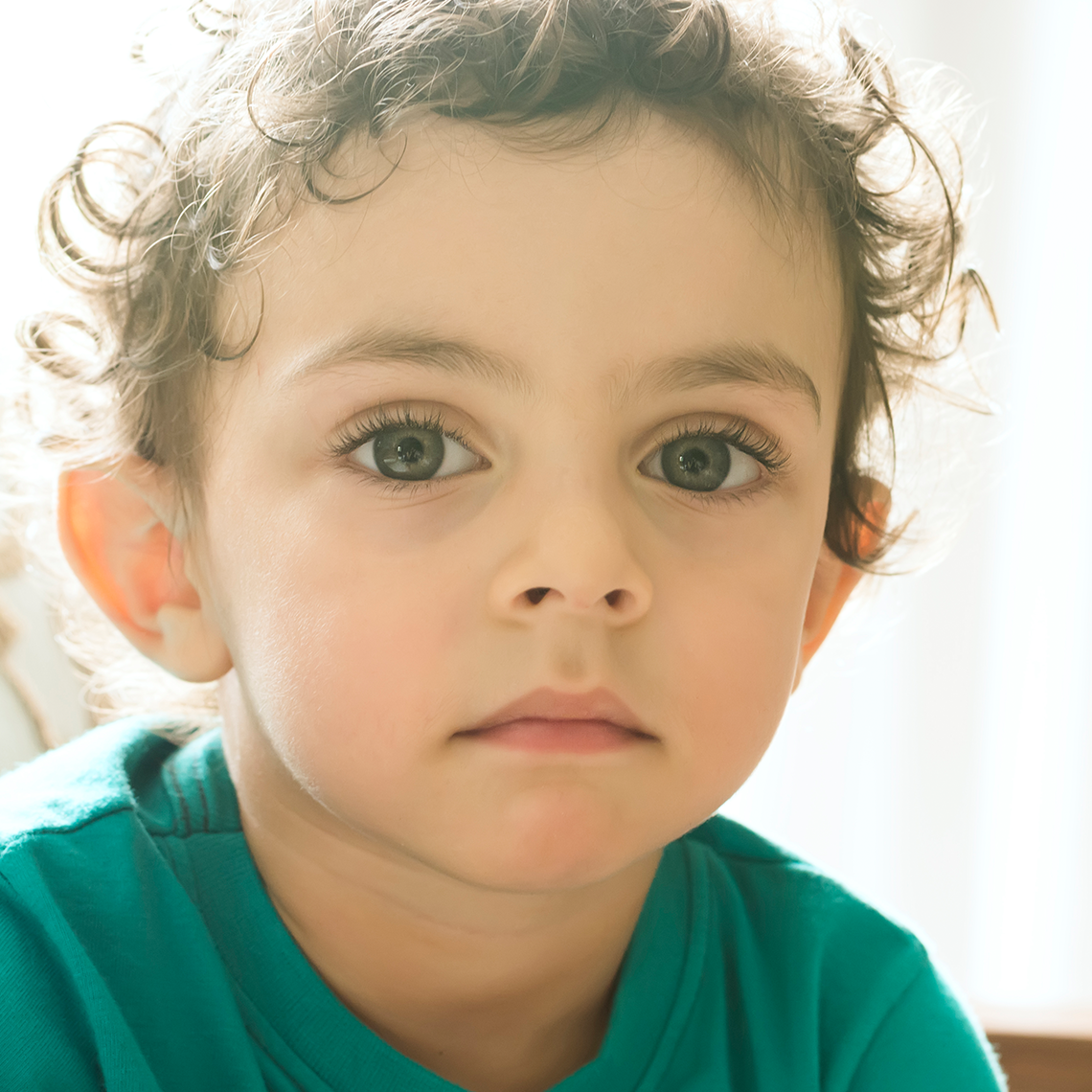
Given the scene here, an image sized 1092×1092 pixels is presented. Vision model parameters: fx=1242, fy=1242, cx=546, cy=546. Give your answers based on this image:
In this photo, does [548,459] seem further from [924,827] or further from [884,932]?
[924,827]

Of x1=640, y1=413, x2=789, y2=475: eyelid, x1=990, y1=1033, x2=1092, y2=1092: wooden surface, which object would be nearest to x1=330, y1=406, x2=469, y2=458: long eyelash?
x1=640, y1=413, x2=789, y2=475: eyelid

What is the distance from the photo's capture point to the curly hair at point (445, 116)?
62 centimetres

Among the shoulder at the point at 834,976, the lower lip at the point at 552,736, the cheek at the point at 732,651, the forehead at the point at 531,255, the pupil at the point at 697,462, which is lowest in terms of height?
the shoulder at the point at 834,976

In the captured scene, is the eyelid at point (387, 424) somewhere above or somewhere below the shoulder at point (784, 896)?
above

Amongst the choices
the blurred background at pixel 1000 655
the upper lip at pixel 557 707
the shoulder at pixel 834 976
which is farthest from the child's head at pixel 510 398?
the blurred background at pixel 1000 655

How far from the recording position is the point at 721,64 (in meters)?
0.66

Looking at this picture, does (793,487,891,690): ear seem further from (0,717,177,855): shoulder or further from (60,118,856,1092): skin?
(0,717,177,855): shoulder

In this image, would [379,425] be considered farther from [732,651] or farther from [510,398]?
[732,651]

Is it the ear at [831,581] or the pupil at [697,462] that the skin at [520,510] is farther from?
the ear at [831,581]

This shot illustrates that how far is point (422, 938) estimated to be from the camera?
73cm

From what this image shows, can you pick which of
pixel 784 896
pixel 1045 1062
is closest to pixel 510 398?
pixel 784 896

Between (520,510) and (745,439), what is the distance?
0.52 feet

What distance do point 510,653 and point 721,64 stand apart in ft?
1.09

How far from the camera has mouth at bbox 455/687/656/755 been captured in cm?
59
